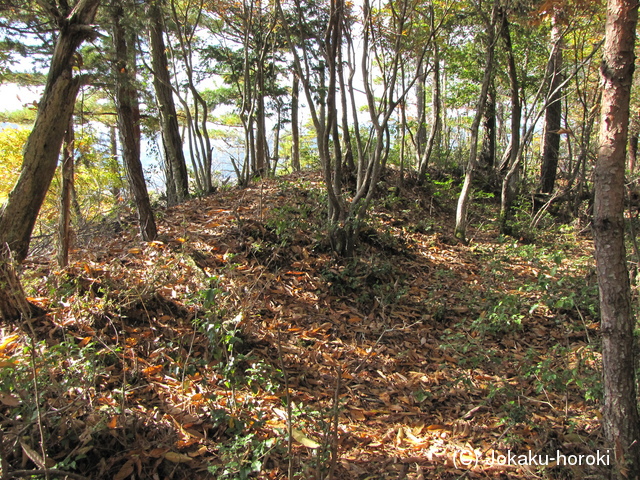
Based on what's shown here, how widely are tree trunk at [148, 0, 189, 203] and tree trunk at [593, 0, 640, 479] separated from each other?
6456mm

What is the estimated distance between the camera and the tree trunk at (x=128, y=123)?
13.9 feet

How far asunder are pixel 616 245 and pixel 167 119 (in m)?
7.21

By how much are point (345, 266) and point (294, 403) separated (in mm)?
2326

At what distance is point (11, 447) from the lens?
208 centimetres

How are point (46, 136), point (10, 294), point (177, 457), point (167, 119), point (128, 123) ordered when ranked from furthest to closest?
point (167, 119), point (128, 123), point (46, 136), point (10, 294), point (177, 457)

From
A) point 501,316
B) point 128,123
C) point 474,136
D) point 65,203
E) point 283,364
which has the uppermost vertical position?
point 474,136

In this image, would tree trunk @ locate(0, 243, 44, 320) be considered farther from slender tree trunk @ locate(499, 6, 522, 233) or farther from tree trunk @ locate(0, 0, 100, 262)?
slender tree trunk @ locate(499, 6, 522, 233)

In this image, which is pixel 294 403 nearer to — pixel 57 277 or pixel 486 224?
pixel 57 277

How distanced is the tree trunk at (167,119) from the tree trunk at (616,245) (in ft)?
21.2

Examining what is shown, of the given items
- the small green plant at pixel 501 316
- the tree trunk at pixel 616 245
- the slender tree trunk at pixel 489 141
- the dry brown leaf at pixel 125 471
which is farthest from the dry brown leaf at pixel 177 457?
the slender tree trunk at pixel 489 141

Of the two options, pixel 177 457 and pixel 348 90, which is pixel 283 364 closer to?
pixel 177 457

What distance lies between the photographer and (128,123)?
14.2ft

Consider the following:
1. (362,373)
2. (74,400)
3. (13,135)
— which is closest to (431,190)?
(362,373)

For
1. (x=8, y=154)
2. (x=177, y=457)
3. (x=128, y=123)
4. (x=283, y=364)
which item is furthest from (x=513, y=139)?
(x=8, y=154)
